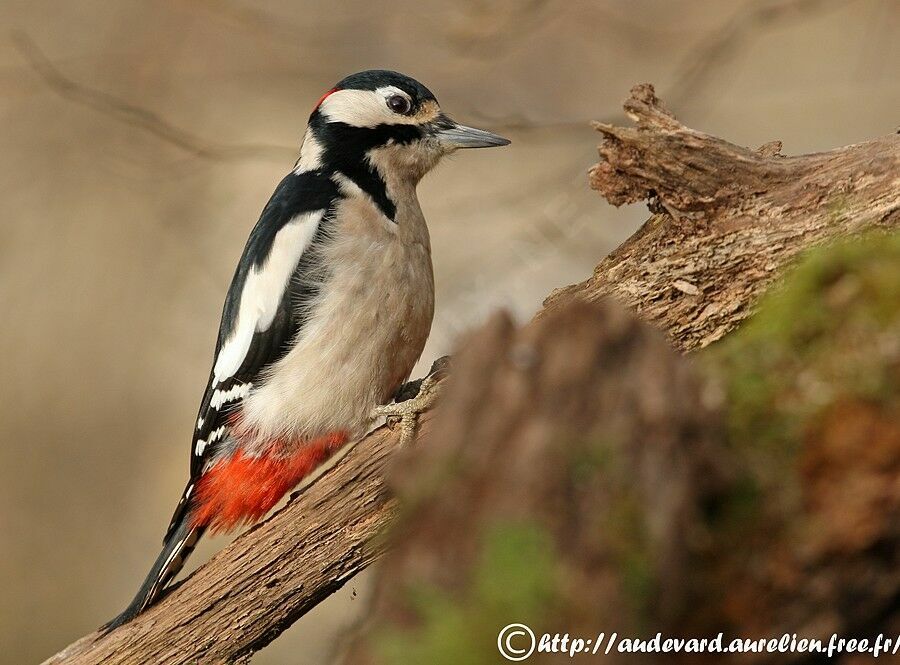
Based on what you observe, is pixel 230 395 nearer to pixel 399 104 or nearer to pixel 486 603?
pixel 399 104

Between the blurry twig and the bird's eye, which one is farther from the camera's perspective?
the blurry twig

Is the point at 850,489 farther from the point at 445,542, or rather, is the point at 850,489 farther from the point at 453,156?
the point at 453,156

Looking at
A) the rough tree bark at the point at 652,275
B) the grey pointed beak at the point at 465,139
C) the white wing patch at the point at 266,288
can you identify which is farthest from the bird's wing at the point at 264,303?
the rough tree bark at the point at 652,275

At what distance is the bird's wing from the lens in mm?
3117

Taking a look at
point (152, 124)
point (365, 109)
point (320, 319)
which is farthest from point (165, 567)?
point (152, 124)

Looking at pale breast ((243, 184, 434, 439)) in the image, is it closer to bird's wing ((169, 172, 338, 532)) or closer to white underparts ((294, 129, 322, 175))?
bird's wing ((169, 172, 338, 532))

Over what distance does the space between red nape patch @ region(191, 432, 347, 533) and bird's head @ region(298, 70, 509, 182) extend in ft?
2.95

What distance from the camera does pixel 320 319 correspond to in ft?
9.98

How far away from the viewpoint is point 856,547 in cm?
143

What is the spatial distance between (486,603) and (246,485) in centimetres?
191

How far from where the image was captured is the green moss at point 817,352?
4.84ft

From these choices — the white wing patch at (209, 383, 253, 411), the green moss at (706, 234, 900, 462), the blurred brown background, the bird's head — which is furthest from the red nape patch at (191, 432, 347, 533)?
the blurred brown background

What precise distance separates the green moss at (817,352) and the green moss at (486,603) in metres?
0.34

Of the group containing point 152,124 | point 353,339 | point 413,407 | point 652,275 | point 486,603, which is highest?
point 152,124
